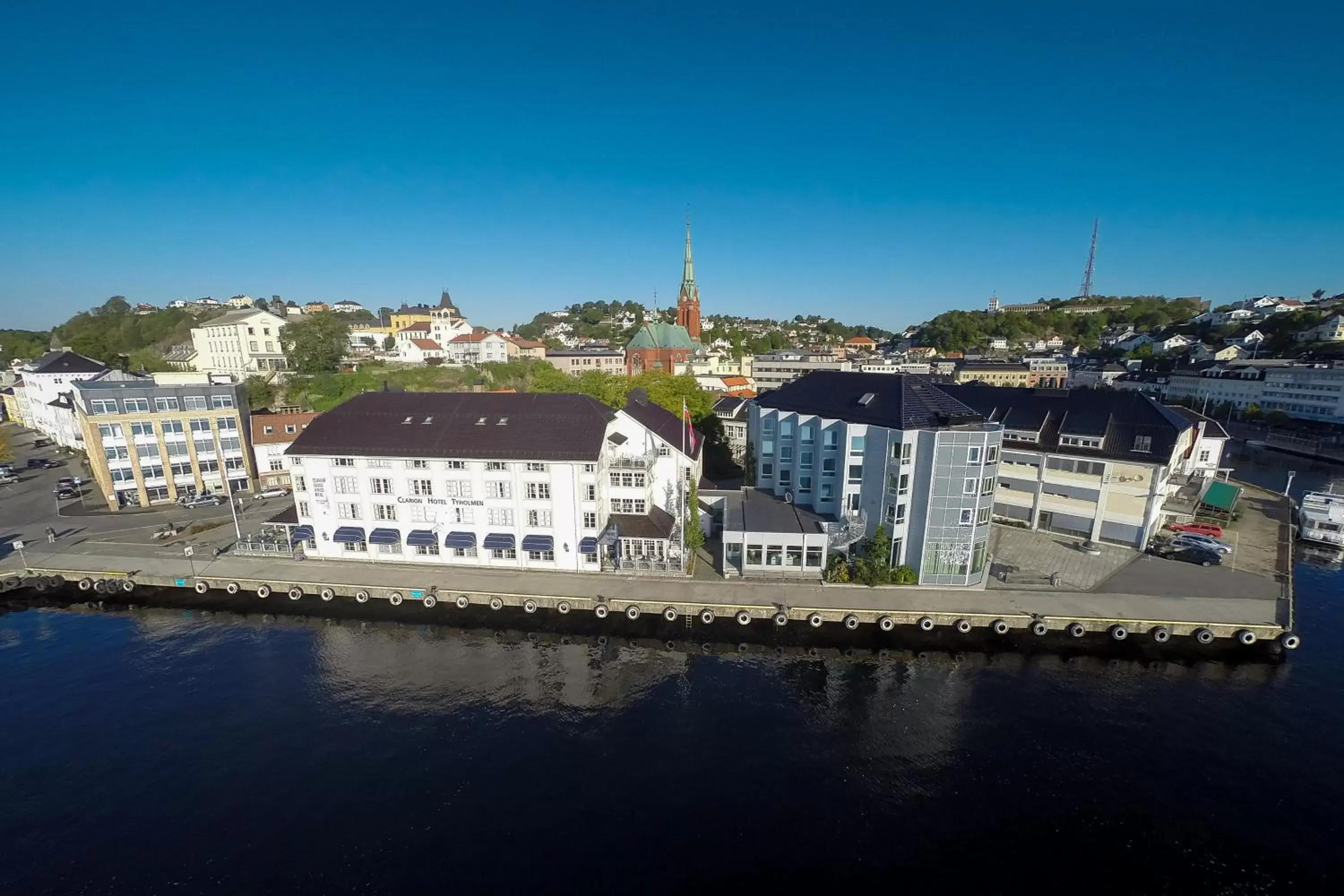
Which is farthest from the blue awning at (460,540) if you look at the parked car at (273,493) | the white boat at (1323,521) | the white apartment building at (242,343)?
the white boat at (1323,521)

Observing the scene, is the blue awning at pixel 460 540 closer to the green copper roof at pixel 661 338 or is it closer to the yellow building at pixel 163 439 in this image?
the yellow building at pixel 163 439

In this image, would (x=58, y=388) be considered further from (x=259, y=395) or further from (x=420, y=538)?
(x=420, y=538)

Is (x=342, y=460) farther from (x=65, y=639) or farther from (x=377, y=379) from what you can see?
(x=377, y=379)

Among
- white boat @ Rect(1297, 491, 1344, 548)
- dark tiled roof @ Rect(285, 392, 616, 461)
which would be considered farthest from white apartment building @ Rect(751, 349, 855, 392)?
dark tiled roof @ Rect(285, 392, 616, 461)

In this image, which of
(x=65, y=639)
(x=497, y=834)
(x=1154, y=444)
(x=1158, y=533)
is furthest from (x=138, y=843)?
(x=1158, y=533)

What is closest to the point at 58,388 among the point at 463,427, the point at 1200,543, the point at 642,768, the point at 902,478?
the point at 463,427

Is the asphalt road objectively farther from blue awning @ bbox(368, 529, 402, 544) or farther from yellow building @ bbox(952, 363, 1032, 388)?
yellow building @ bbox(952, 363, 1032, 388)

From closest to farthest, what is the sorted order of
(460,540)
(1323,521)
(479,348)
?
1. (460,540)
2. (1323,521)
3. (479,348)
